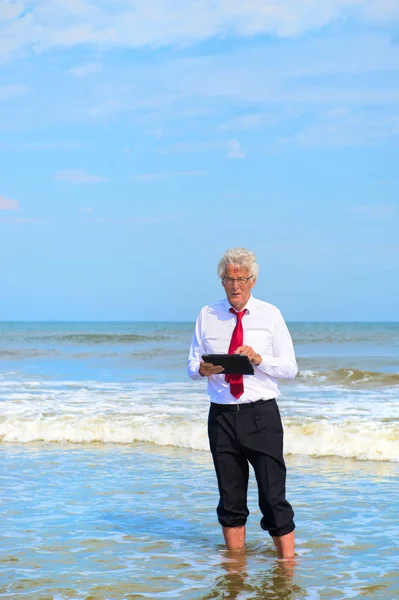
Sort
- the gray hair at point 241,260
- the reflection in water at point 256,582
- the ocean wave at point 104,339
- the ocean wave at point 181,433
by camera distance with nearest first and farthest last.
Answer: the reflection in water at point 256,582 < the gray hair at point 241,260 < the ocean wave at point 181,433 < the ocean wave at point 104,339

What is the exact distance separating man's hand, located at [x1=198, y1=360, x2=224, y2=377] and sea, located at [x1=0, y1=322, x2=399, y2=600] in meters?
1.31

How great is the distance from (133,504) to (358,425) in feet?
14.6

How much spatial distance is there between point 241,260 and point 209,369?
2.24 ft

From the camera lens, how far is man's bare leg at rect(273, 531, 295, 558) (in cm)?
494

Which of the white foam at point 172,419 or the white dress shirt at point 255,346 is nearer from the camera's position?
the white dress shirt at point 255,346

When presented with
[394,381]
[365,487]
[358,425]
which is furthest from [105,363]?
[365,487]

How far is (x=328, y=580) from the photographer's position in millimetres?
4816

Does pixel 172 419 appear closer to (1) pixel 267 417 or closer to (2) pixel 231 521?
(2) pixel 231 521

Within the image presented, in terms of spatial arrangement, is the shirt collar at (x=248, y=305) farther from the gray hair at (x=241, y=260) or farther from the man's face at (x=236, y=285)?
the gray hair at (x=241, y=260)

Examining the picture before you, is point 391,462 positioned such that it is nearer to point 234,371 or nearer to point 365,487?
point 365,487

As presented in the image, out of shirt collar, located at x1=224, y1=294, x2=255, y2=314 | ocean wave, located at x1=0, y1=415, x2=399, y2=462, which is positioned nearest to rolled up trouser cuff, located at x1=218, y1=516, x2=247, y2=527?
shirt collar, located at x1=224, y1=294, x2=255, y2=314

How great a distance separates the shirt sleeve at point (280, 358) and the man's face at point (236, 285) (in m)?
0.24

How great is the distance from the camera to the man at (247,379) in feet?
15.3

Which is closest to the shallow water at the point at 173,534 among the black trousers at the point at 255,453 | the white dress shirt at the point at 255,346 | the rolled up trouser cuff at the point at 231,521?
the rolled up trouser cuff at the point at 231,521
